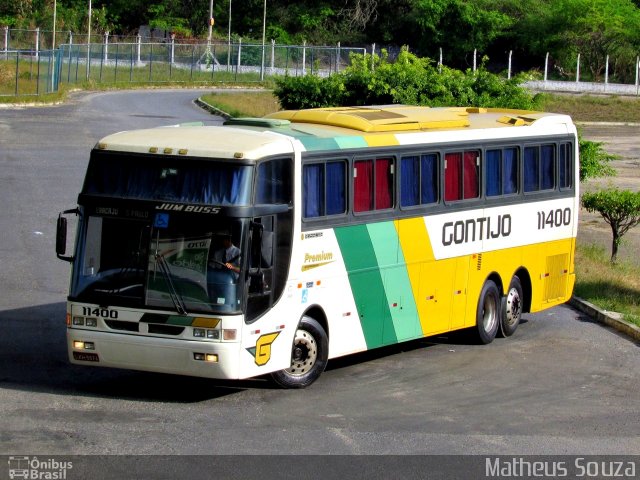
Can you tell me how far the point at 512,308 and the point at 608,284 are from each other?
426cm

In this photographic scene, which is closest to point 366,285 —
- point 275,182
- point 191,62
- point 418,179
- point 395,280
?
point 395,280

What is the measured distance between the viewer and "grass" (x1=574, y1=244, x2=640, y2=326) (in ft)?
64.5

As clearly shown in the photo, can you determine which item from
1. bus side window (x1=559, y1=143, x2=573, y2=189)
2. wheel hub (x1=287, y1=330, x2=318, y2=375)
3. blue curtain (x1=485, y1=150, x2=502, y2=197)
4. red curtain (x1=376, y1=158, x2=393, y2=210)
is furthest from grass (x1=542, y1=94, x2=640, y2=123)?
wheel hub (x1=287, y1=330, x2=318, y2=375)

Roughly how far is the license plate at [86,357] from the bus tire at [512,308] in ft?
22.8

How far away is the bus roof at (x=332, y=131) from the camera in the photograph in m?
12.8

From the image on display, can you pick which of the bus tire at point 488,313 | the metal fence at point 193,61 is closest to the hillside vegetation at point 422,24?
the metal fence at point 193,61

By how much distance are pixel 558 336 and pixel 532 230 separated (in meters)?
1.63

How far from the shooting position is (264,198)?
12719 mm

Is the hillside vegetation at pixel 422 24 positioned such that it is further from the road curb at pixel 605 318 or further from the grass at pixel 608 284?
the road curb at pixel 605 318

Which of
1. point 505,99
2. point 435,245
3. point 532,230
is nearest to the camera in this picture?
point 435,245

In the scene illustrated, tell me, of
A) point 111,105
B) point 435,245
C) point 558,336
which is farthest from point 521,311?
point 111,105

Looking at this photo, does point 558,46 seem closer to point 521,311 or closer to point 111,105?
point 111,105

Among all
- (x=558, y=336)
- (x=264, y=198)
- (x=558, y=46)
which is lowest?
(x=558, y=336)

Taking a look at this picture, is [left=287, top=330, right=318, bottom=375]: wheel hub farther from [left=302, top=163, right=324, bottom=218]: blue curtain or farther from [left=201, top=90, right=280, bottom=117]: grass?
[left=201, top=90, right=280, bottom=117]: grass
